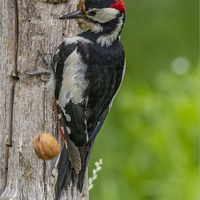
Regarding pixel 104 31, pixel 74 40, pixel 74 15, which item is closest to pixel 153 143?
pixel 104 31

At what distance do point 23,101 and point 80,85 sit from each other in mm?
375

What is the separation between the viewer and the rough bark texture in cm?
256


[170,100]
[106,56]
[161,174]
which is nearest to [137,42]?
[170,100]

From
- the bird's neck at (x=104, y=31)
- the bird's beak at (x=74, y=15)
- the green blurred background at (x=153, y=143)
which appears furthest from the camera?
the green blurred background at (x=153, y=143)

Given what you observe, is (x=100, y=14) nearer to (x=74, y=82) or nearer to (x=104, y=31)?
(x=104, y=31)

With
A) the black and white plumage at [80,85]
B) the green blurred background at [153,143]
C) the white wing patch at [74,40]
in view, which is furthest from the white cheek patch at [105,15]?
the green blurred background at [153,143]

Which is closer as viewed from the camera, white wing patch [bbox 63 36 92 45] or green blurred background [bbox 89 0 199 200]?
white wing patch [bbox 63 36 92 45]

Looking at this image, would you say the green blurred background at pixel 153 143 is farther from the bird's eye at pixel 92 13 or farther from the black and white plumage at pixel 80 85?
the bird's eye at pixel 92 13

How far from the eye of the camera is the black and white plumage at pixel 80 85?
2.58 meters

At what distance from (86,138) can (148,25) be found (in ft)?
11.5

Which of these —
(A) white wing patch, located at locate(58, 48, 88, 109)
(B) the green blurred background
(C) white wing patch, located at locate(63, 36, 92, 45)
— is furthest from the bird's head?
(B) the green blurred background

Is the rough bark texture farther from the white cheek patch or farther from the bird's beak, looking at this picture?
the white cheek patch

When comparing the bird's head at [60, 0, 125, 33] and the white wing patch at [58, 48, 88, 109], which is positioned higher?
the bird's head at [60, 0, 125, 33]

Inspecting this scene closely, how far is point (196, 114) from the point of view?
4.07 m
